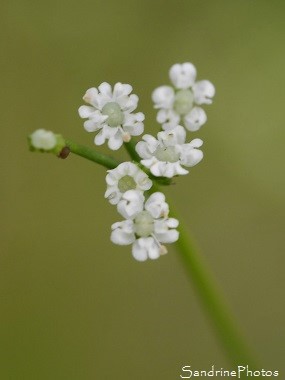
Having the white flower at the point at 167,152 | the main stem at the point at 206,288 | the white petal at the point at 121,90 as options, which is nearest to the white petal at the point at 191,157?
the white flower at the point at 167,152

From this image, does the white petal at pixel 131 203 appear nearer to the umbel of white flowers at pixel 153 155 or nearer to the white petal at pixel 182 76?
the umbel of white flowers at pixel 153 155

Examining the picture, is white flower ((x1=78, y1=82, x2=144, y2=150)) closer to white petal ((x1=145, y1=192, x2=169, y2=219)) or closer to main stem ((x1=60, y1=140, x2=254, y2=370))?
main stem ((x1=60, y1=140, x2=254, y2=370))

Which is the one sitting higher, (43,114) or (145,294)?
(43,114)

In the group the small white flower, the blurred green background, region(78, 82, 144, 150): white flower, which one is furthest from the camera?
the blurred green background

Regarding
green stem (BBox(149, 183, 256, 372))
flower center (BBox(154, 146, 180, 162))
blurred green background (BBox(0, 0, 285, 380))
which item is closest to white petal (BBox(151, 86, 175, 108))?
flower center (BBox(154, 146, 180, 162))

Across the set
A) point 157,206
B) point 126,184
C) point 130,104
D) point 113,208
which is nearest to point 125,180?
point 126,184

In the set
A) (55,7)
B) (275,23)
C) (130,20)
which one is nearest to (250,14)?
(275,23)

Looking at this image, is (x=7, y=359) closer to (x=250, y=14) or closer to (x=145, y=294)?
(x=145, y=294)
